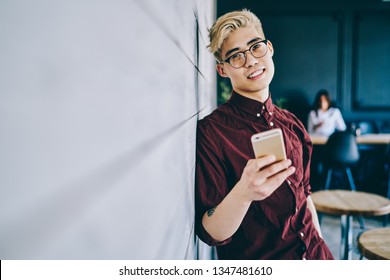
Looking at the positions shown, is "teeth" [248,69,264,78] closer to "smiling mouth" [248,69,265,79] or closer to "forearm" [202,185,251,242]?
"smiling mouth" [248,69,265,79]

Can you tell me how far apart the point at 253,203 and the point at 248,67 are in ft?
1.27

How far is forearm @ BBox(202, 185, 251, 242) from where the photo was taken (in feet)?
2.48

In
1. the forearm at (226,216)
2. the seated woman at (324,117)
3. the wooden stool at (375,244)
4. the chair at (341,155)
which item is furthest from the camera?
the chair at (341,155)

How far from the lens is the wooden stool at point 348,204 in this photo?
1694 millimetres

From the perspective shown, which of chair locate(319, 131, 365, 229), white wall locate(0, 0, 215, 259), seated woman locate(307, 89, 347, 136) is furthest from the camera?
chair locate(319, 131, 365, 229)

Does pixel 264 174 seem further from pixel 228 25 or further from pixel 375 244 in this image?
pixel 375 244

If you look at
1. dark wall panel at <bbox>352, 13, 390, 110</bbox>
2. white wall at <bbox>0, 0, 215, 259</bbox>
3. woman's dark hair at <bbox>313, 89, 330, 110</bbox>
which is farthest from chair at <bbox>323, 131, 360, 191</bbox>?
white wall at <bbox>0, 0, 215, 259</bbox>

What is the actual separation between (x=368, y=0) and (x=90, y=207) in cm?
213

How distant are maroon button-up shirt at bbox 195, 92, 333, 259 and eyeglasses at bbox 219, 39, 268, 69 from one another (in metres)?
0.11

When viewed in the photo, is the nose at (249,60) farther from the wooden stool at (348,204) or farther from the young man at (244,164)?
the wooden stool at (348,204)

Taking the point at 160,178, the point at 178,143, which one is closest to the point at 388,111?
→ the point at 178,143

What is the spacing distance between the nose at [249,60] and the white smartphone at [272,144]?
0.32 m

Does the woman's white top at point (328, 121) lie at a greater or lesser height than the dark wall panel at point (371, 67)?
lesser

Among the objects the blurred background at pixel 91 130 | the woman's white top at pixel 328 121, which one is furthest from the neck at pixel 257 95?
the woman's white top at pixel 328 121
